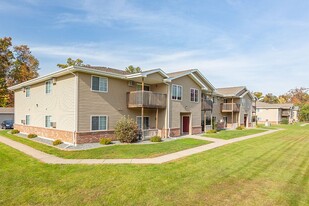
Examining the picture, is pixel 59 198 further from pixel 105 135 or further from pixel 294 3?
pixel 294 3

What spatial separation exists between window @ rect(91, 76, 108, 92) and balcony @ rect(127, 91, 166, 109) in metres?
2.42

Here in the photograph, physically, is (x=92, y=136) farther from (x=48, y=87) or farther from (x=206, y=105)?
(x=206, y=105)

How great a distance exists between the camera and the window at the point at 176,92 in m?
20.5

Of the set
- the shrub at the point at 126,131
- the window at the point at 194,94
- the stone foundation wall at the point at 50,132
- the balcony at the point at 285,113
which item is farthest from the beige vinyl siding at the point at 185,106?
the balcony at the point at 285,113

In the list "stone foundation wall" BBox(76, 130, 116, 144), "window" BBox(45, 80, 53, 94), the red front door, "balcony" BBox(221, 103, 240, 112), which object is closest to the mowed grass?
"stone foundation wall" BBox(76, 130, 116, 144)

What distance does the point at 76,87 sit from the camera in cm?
1480

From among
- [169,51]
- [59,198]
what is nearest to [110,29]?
[169,51]

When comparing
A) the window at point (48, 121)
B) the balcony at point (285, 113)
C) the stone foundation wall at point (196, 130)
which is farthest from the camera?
the balcony at point (285, 113)

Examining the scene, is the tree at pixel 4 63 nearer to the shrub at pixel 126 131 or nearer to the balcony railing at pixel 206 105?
the shrub at pixel 126 131

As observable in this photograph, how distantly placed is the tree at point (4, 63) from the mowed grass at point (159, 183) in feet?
121

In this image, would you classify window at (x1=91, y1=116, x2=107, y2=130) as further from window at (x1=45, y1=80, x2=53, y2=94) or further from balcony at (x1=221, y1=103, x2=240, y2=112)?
balcony at (x1=221, y1=103, x2=240, y2=112)

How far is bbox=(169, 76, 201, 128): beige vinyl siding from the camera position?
20.5 m

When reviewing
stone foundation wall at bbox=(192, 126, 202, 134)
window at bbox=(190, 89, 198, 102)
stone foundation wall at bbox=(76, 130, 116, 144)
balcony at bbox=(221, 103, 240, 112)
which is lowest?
stone foundation wall at bbox=(192, 126, 202, 134)

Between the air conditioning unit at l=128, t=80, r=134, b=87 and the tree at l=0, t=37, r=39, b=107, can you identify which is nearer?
the air conditioning unit at l=128, t=80, r=134, b=87
